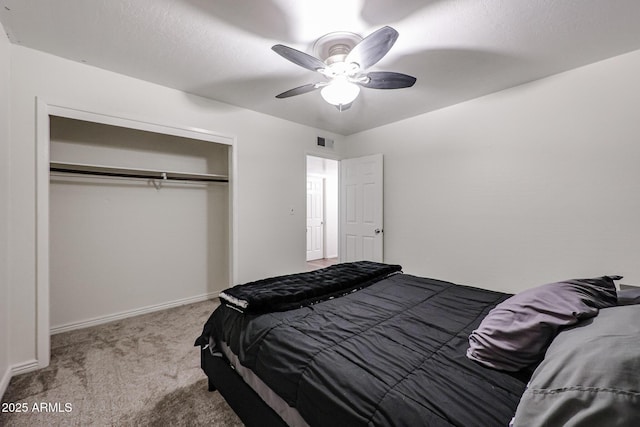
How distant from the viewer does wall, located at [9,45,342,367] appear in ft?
6.71

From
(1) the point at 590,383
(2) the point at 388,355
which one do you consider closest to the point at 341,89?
(2) the point at 388,355

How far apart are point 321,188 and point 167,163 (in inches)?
151

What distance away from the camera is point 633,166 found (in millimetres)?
2197

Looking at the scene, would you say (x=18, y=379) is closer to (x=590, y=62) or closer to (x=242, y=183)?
(x=242, y=183)

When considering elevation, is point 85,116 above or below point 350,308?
above

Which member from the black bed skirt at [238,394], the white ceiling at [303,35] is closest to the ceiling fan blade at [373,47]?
the white ceiling at [303,35]

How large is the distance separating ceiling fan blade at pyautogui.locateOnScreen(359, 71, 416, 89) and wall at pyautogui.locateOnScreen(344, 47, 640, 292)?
150 centimetres

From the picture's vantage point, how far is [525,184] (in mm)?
2744

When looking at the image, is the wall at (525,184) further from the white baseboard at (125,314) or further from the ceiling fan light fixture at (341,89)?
the white baseboard at (125,314)

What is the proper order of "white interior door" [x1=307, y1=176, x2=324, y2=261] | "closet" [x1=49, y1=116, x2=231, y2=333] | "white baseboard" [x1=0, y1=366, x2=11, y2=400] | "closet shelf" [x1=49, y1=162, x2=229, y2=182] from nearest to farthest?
"white baseboard" [x1=0, y1=366, x2=11, y2=400] < "closet shelf" [x1=49, y1=162, x2=229, y2=182] < "closet" [x1=49, y1=116, x2=231, y2=333] < "white interior door" [x1=307, y1=176, x2=324, y2=261]

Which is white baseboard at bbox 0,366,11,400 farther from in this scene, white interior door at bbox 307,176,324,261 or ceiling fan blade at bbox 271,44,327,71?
white interior door at bbox 307,176,324,261

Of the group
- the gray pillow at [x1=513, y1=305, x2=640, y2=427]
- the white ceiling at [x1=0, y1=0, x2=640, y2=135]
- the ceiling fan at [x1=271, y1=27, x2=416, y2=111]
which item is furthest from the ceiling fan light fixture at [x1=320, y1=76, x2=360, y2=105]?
the gray pillow at [x1=513, y1=305, x2=640, y2=427]

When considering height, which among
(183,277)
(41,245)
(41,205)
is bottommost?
(183,277)

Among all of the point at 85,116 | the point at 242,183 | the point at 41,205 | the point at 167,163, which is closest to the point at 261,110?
the point at 242,183
